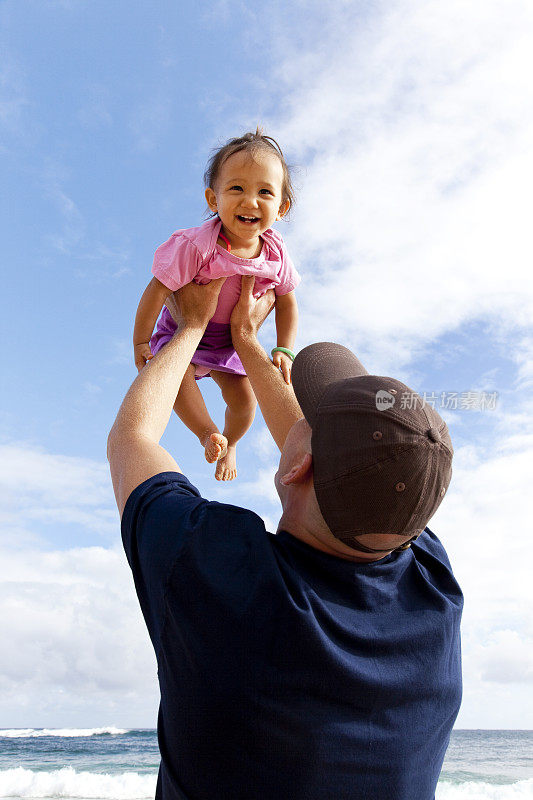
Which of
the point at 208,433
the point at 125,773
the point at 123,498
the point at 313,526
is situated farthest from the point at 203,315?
the point at 125,773

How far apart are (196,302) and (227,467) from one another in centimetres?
100

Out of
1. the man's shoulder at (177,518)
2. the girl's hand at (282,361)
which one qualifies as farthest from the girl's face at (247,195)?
the man's shoulder at (177,518)

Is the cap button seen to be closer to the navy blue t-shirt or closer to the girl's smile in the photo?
the navy blue t-shirt

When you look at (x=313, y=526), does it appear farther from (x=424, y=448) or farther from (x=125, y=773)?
(x=125, y=773)

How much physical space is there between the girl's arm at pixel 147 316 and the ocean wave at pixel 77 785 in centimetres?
1575

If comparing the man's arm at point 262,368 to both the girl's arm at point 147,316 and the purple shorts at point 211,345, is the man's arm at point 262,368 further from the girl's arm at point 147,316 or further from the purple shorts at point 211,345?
the girl's arm at point 147,316

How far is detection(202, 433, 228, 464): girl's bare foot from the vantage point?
133 inches

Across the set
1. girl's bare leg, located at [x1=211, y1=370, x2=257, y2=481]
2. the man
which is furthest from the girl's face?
the man

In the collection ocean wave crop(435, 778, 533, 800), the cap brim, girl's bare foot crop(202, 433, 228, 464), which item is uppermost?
girl's bare foot crop(202, 433, 228, 464)

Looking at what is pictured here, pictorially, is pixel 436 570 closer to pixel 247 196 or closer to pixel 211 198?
pixel 247 196

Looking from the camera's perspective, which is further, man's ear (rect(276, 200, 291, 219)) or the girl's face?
man's ear (rect(276, 200, 291, 219))

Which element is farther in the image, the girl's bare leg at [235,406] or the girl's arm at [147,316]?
the girl's bare leg at [235,406]

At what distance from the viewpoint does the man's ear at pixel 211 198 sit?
354 cm

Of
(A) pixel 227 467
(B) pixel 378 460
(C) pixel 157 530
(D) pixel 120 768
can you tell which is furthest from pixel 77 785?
(B) pixel 378 460
